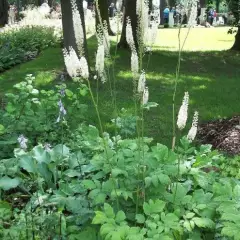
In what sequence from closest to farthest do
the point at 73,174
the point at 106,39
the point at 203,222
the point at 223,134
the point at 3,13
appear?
1. the point at 203,222
2. the point at 106,39
3. the point at 73,174
4. the point at 223,134
5. the point at 3,13

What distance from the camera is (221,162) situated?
4410 millimetres

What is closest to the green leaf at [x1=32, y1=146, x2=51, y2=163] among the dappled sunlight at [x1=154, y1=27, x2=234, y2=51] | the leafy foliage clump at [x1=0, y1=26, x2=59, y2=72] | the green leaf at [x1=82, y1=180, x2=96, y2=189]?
the green leaf at [x1=82, y1=180, x2=96, y2=189]

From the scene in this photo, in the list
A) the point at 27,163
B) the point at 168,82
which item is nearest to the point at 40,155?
the point at 27,163

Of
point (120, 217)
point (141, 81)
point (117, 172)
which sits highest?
point (141, 81)

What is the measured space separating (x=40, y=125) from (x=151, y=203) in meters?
2.44

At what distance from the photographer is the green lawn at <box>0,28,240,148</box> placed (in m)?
8.58

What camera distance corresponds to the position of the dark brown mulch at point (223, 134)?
6773mm

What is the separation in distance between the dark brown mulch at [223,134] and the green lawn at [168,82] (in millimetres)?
518

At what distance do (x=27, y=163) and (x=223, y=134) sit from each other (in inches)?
169

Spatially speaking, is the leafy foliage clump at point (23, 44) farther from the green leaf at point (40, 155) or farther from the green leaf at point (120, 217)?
the green leaf at point (120, 217)

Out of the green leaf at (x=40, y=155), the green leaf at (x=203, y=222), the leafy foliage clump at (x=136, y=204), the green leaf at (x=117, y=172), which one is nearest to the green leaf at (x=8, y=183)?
the leafy foliage clump at (x=136, y=204)

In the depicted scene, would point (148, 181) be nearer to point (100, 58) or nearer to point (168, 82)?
point (100, 58)

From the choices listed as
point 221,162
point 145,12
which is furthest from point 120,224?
point 221,162

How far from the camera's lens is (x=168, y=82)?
1154 cm
